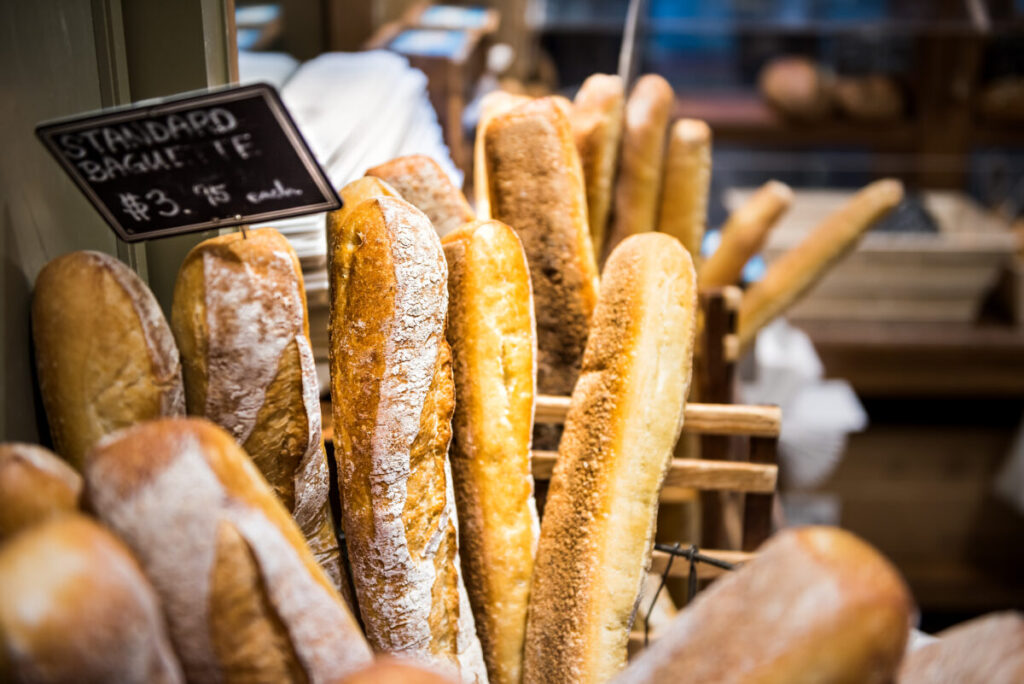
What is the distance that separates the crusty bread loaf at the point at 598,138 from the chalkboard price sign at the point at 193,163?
470 mm

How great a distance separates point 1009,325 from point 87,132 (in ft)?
7.94

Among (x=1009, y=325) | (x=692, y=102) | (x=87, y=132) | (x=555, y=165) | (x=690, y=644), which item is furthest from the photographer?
(x=692, y=102)

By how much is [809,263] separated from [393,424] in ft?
3.01

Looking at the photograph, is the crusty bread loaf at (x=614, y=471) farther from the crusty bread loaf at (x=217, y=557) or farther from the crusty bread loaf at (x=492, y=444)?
the crusty bread loaf at (x=217, y=557)

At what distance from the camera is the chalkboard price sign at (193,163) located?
0.58 meters

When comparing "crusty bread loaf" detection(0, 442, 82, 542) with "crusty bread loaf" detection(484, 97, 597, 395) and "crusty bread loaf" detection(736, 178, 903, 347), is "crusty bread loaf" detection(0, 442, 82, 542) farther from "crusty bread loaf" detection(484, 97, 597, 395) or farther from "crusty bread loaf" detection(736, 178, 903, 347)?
"crusty bread loaf" detection(736, 178, 903, 347)

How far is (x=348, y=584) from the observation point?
750 millimetres

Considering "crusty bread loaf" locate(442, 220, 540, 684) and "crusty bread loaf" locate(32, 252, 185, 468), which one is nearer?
"crusty bread loaf" locate(32, 252, 185, 468)

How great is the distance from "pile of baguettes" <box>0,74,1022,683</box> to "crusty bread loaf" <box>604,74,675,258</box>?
7.6 inches

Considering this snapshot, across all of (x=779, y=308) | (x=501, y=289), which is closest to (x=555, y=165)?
(x=501, y=289)

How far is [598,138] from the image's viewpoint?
1.03 meters

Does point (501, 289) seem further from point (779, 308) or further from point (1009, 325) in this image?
point (1009, 325)

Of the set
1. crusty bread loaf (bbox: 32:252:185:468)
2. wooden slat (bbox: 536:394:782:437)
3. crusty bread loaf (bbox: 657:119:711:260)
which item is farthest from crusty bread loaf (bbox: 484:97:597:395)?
crusty bread loaf (bbox: 32:252:185:468)

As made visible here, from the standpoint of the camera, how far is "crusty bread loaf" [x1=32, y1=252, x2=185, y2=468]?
62 centimetres
